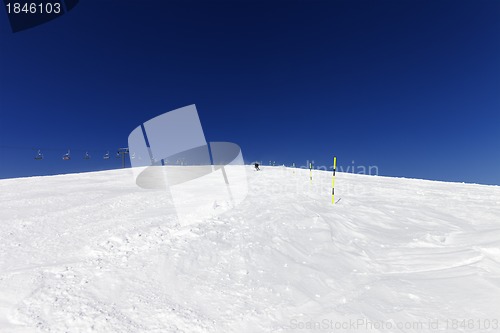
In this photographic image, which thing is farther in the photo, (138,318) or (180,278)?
(180,278)

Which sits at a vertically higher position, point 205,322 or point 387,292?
point 205,322

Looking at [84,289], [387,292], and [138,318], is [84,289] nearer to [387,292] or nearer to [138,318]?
[138,318]

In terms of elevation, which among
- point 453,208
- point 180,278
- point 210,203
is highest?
point 180,278

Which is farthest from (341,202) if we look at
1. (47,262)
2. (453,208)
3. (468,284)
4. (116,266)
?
(47,262)

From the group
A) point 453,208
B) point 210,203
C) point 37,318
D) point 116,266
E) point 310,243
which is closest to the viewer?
point 37,318

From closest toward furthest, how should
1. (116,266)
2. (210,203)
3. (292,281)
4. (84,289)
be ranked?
(84,289), (292,281), (116,266), (210,203)

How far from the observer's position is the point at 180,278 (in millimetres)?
4453

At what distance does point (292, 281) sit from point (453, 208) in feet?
28.9

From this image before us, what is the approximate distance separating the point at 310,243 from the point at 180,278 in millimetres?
2966

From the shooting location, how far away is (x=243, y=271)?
4.73 m

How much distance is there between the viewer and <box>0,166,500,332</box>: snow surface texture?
3.41 meters

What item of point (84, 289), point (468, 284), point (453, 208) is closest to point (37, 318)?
point (84, 289)

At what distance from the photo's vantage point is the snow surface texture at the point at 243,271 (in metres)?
3.41

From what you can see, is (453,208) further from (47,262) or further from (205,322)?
(47,262)
